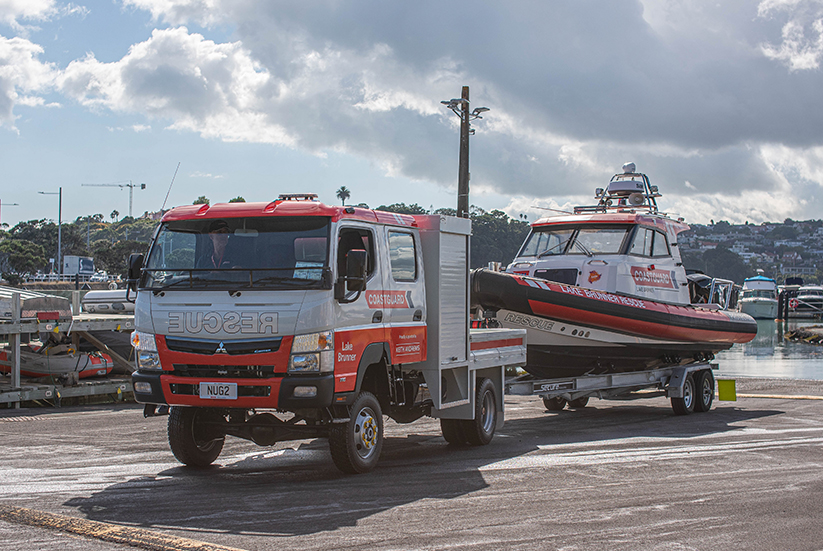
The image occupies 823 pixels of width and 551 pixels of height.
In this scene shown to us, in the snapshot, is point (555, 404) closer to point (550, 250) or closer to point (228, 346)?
point (550, 250)

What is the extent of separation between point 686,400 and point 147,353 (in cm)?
1023

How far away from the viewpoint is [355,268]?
26.6 ft

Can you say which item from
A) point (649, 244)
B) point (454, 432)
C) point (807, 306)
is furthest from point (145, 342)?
point (807, 306)

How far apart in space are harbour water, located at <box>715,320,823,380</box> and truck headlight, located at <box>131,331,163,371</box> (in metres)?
23.6

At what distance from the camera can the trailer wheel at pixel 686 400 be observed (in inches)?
590

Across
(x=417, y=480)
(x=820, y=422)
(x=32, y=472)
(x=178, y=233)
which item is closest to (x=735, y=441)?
(x=820, y=422)

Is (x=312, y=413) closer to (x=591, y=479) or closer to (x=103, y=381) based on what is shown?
(x=591, y=479)

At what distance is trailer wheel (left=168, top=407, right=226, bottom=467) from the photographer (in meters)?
8.95

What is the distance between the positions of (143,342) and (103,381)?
969cm

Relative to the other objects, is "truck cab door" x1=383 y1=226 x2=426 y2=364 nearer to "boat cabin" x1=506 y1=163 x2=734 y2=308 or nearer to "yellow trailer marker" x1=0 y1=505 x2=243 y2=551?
"yellow trailer marker" x1=0 y1=505 x2=243 y2=551

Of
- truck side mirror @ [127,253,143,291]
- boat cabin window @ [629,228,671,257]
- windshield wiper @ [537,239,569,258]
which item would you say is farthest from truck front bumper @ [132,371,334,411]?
boat cabin window @ [629,228,671,257]

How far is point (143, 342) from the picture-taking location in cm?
843

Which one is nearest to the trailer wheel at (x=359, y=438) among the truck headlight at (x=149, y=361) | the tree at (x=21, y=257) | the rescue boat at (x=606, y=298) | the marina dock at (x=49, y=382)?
the truck headlight at (x=149, y=361)

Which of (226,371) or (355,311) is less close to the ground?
(355,311)
